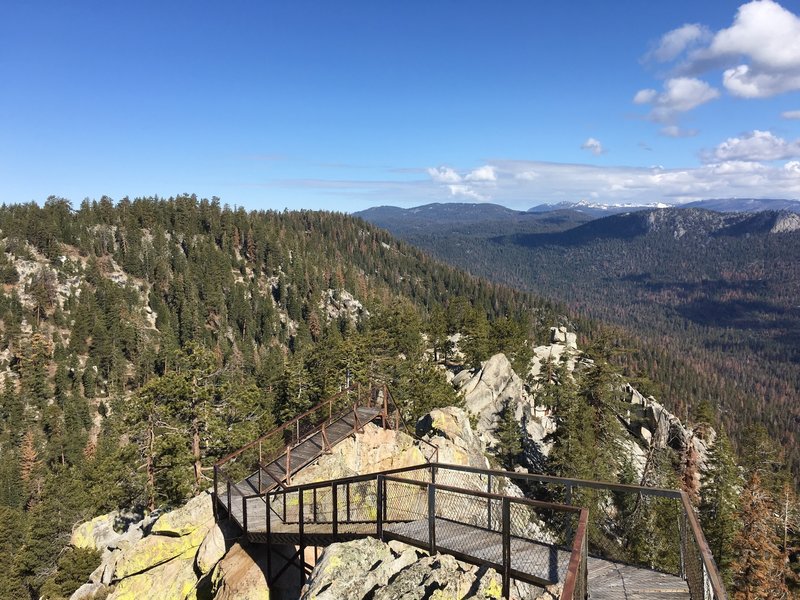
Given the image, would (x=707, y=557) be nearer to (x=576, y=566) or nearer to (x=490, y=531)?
(x=576, y=566)

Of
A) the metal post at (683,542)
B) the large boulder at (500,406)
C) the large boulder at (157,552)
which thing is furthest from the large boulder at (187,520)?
the large boulder at (500,406)

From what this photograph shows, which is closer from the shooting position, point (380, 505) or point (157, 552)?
point (380, 505)

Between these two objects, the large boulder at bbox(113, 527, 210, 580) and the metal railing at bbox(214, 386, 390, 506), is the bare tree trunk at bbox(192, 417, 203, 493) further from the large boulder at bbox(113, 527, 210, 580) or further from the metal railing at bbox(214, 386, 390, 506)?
the large boulder at bbox(113, 527, 210, 580)

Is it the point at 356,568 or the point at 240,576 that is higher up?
the point at 356,568

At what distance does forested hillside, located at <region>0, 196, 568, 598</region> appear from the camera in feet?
82.2

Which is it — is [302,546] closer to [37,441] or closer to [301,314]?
[37,441]

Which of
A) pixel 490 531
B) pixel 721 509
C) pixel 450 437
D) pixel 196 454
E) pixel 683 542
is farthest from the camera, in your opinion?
pixel 721 509

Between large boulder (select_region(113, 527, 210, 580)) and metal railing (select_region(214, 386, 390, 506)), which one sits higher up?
metal railing (select_region(214, 386, 390, 506))

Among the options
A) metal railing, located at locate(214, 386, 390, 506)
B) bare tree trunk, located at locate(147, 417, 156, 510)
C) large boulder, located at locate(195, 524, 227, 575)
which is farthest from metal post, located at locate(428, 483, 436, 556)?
bare tree trunk, located at locate(147, 417, 156, 510)

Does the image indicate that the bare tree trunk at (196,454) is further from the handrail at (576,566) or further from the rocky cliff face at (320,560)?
the handrail at (576,566)

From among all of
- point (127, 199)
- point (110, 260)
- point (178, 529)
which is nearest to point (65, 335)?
point (110, 260)

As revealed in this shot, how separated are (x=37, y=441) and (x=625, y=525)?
74.3 meters

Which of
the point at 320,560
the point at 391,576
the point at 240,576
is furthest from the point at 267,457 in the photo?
the point at 391,576

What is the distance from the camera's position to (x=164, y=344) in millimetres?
94938
